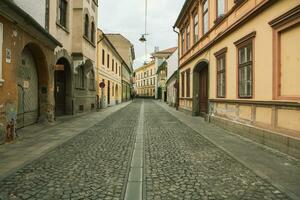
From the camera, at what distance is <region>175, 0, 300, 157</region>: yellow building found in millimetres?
6336

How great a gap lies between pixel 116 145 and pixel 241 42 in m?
5.49

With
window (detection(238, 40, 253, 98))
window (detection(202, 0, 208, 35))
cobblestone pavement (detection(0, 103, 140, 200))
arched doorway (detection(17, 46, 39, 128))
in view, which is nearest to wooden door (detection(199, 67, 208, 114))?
window (detection(202, 0, 208, 35))

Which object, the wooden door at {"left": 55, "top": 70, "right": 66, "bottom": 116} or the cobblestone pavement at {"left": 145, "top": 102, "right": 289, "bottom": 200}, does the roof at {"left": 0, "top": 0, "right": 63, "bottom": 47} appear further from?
the wooden door at {"left": 55, "top": 70, "right": 66, "bottom": 116}

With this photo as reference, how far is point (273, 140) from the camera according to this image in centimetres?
695

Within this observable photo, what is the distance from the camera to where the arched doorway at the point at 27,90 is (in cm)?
1015

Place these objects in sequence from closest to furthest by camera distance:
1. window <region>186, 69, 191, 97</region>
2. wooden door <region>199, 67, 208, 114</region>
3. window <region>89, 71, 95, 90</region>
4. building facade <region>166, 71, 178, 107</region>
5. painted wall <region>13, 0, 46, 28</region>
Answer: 1. painted wall <region>13, 0, 46, 28</region>
2. wooden door <region>199, 67, 208, 114</region>
3. window <region>186, 69, 191, 97</region>
4. window <region>89, 71, 95, 90</region>
5. building facade <region>166, 71, 178, 107</region>

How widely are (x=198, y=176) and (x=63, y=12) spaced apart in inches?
528

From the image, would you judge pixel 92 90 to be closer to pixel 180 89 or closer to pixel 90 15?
pixel 90 15

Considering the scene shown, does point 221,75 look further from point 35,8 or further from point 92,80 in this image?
point 92,80

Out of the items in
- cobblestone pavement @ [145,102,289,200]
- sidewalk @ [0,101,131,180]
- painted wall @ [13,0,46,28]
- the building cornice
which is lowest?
cobblestone pavement @ [145,102,289,200]

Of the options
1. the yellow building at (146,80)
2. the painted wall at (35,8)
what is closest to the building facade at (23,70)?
the painted wall at (35,8)

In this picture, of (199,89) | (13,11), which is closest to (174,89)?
(199,89)

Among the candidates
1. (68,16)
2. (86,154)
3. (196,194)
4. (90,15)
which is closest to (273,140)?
(196,194)

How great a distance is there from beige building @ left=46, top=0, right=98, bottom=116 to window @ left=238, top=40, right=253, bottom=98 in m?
8.61
